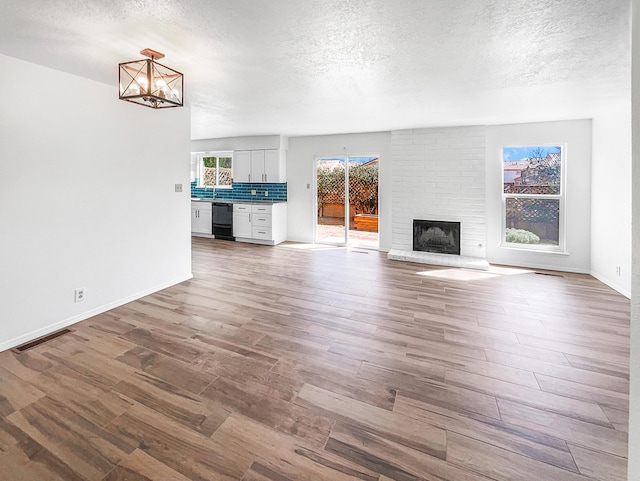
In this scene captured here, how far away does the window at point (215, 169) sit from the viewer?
804cm

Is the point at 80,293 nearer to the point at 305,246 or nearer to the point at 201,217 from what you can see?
the point at 305,246

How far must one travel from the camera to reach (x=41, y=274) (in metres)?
2.80

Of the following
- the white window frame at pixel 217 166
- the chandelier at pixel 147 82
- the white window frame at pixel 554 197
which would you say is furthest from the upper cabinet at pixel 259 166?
the chandelier at pixel 147 82

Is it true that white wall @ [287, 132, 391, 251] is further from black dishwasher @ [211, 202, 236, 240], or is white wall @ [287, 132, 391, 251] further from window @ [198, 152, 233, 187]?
window @ [198, 152, 233, 187]

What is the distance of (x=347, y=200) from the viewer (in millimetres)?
6984

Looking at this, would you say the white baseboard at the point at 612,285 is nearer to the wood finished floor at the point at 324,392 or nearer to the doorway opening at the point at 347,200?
the wood finished floor at the point at 324,392

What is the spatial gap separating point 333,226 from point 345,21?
536 centimetres

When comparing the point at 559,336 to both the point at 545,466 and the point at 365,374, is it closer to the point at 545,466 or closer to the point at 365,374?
the point at 545,466

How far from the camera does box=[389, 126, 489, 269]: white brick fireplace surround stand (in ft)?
18.2

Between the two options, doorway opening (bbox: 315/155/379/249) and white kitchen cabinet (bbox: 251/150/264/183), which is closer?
doorway opening (bbox: 315/155/379/249)

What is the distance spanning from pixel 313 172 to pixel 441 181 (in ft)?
9.05

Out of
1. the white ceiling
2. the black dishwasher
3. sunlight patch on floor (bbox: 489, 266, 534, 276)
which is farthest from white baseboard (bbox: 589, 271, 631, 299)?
the black dishwasher

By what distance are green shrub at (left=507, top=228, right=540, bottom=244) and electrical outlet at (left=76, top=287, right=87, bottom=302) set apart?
6.17 m

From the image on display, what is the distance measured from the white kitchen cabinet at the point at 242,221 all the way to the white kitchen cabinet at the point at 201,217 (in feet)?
2.56
